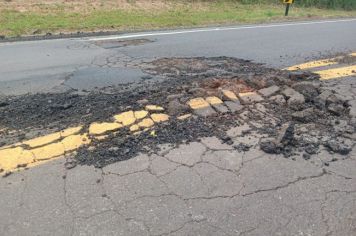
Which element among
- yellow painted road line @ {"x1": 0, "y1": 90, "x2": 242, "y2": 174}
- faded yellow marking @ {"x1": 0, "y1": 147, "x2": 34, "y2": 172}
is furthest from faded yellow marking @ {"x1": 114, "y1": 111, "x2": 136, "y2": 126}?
faded yellow marking @ {"x1": 0, "y1": 147, "x2": 34, "y2": 172}

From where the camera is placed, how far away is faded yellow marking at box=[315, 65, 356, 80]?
653 centimetres

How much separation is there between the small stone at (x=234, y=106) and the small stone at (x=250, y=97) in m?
0.13

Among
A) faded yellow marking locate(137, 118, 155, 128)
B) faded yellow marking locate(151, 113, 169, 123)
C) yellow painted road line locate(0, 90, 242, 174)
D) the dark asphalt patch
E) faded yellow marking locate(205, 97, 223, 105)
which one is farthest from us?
the dark asphalt patch

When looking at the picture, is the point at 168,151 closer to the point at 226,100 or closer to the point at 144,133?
the point at 144,133

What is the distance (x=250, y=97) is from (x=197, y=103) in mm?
775

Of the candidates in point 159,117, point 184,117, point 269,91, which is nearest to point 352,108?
point 269,91

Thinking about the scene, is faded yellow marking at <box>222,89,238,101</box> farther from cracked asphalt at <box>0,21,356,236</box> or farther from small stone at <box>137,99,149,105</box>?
small stone at <box>137,99,149,105</box>

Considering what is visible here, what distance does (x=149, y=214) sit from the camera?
9.93ft

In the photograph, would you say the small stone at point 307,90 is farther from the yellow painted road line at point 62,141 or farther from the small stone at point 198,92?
the yellow painted road line at point 62,141

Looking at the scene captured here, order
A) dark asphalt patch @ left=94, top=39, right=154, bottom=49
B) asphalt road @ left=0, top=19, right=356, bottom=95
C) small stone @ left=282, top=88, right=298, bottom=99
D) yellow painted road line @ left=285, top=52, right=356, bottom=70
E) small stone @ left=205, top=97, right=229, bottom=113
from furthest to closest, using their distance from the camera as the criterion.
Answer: dark asphalt patch @ left=94, top=39, right=154, bottom=49
yellow painted road line @ left=285, top=52, right=356, bottom=70
asphalt road @ left=0, top=19, right=356, bottom=95
small stone @ left=282, top=88, right=298, bottom=99
small stone @ left=205, top=97, right=229, bottom=113

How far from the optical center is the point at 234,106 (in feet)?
16.0

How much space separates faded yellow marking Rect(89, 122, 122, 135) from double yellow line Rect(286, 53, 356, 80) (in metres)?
3.84

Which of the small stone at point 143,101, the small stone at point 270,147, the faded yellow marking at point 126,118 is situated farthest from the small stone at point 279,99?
the faded yellow marking at point 126,118

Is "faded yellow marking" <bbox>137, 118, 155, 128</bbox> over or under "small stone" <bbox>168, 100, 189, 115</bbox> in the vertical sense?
under
